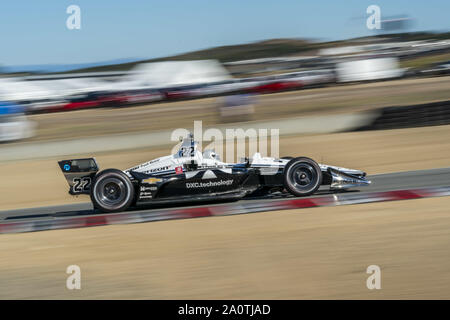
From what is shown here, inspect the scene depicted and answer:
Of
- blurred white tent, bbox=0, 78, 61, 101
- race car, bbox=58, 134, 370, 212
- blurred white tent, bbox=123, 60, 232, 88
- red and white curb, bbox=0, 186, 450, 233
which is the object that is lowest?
red and white curb, bbox=0, 186, 450, 233

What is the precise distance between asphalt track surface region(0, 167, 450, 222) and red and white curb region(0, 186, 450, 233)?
0.30 m

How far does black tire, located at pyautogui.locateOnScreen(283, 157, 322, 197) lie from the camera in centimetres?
985

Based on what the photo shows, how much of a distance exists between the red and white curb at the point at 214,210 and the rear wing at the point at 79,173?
1.64 ft

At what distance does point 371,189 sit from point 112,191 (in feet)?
14.8

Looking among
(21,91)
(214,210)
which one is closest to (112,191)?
(214,210)

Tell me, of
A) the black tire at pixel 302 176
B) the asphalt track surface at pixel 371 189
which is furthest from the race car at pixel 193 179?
the asphalt track surface at pixel 371 189

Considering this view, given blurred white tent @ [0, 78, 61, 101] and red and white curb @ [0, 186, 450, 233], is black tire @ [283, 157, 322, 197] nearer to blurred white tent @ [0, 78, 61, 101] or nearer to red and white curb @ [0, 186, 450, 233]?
red and white curb @ [0, 186, 450, 233]

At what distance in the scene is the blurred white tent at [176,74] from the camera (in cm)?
4431

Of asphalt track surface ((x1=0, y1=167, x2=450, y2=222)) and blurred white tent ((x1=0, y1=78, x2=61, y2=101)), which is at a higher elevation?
blurred white tent ((x1=0, y1=78, x2=61, y2=101))

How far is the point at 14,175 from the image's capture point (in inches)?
653

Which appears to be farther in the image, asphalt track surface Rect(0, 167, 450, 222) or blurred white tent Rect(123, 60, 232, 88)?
blurred white tent Rect(123, 60, 232, 88)

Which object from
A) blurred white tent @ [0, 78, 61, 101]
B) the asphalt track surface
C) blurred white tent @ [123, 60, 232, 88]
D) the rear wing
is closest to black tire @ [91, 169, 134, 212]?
the rear wing

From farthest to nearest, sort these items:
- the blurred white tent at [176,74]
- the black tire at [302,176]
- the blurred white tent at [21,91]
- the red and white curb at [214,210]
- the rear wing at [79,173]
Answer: the blurred white tent at [176,74]
the blurred white tent at [21,91]
the rear wing at [79,173]
the black tire at [302,176]
the red and white curb at [214,210]

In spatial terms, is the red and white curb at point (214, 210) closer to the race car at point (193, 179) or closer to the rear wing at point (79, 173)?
the race car at point (193, 179)
